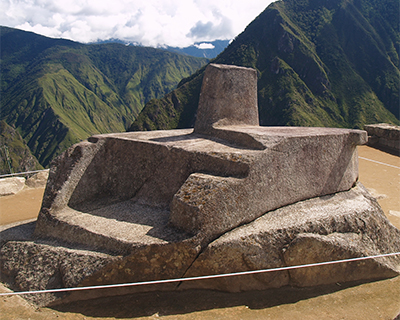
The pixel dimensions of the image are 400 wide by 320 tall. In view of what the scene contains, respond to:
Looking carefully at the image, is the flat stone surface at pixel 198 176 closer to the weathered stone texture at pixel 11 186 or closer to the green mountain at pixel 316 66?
the weathered stone texture at pixel 11 186

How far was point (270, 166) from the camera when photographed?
15.5 ft

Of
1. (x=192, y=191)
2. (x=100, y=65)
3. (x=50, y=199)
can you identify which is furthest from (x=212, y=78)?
(x=100, y=65)

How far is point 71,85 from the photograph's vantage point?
424 feet

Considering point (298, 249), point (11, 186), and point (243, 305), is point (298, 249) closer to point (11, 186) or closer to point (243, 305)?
point (243, 305)

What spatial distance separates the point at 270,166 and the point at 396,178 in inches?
266

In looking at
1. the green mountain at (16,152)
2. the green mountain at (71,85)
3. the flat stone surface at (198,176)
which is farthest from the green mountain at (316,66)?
the flat stone surface at (198,176)

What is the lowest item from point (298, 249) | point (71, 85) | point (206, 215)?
point (298, 249)

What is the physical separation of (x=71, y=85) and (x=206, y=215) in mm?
140143

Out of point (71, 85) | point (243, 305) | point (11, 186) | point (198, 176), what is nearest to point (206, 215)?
point (198, 176)

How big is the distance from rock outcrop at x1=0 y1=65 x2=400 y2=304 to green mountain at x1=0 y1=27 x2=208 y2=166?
90.0m

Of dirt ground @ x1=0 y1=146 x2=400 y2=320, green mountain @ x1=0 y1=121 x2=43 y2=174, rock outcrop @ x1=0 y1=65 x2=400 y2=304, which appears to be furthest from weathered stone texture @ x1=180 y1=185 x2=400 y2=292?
green mountain @ x1=0 y1=121 x2=43 y2=174

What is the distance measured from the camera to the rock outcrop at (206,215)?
162 inches

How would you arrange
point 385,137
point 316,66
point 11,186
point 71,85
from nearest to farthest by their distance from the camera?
point 11,186
point 385,137
point 316,66
point 71,85

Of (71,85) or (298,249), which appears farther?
(71,85)
